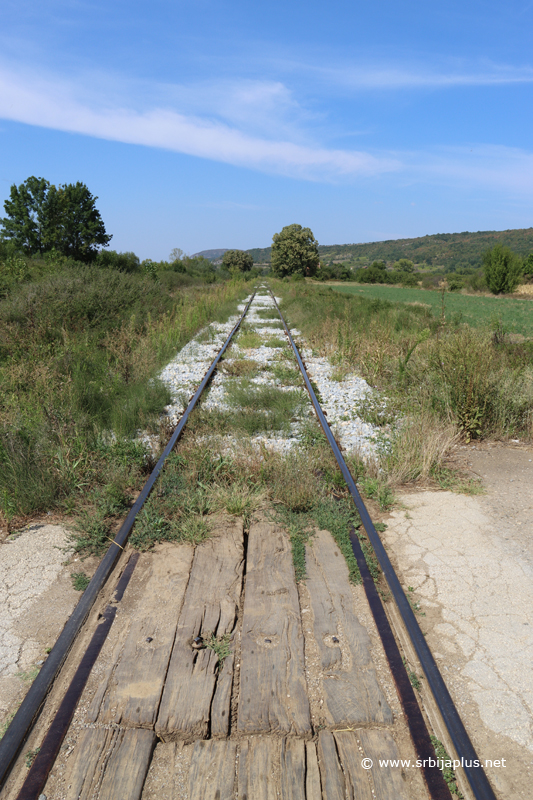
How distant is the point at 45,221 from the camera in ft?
175

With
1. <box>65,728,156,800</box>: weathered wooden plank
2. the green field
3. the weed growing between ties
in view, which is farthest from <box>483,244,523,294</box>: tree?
<box>65,728,156,800</box>: weathered wooden plank

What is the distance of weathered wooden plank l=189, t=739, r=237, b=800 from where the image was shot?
1773 mm

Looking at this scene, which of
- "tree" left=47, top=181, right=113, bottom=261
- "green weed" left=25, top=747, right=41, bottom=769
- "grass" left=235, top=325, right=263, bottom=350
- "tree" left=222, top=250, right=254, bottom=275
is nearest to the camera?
"green weed" left=25, top=747, right=41, bottom=769

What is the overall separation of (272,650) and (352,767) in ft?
2.29

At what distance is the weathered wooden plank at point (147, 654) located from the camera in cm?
212

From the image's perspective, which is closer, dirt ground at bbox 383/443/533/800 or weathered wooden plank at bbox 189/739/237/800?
weathered wooden plank at bbox 189/739/237/800

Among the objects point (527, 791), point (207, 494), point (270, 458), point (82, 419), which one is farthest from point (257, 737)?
point (82, 419)

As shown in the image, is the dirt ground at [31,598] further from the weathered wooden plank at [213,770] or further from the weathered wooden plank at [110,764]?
the weathered wooden plank at [213,770]

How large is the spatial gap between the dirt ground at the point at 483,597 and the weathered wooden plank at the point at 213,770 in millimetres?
1042

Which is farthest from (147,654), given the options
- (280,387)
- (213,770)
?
(280,387)

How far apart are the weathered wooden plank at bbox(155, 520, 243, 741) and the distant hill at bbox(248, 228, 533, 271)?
9469cm

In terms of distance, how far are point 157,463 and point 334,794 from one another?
3242 mm

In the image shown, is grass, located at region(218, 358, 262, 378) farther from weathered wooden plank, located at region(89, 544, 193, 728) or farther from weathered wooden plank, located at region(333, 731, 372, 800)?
weathered wooden plank, located at region(333, 731, 372, 800)

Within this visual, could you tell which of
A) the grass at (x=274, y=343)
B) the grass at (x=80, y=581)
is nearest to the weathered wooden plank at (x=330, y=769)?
the grass at (x=80, y=581)
